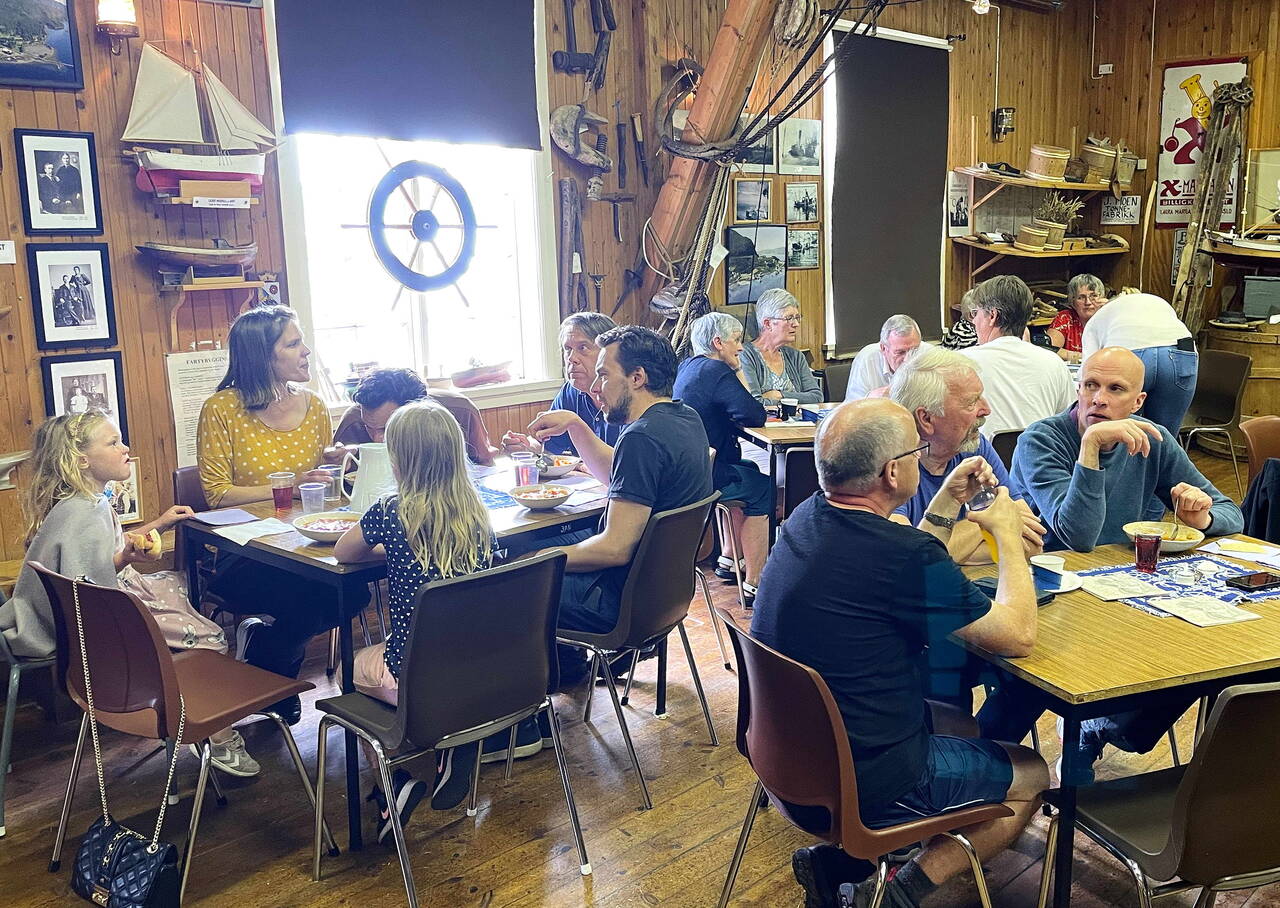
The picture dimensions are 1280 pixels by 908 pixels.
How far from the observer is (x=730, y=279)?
662cm

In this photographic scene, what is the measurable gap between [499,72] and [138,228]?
6.58ft

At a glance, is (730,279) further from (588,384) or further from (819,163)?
(588,384)

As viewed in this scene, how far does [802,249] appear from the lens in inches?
279

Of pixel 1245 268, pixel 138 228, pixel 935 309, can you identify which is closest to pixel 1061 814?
pixel 138 228

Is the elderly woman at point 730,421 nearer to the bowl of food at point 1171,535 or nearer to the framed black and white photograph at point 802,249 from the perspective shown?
the bowl of food at point 1171,535

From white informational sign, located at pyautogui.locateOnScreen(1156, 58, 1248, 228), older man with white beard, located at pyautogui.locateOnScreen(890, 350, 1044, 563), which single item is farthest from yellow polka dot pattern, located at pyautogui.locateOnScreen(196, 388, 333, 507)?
white informational sign, located at pyautogui.locateOnScreen(1156, 58, 1248, 228)

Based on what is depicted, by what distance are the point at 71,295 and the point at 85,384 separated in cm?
34

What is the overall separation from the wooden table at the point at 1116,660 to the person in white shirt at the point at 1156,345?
110 inches

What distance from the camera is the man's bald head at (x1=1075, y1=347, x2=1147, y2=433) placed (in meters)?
3.02

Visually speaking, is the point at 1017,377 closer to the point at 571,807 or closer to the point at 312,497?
the point at 571,807

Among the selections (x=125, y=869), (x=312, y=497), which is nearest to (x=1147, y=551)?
(x=312, y=497)

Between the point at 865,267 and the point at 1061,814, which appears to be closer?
the point at 1061,814

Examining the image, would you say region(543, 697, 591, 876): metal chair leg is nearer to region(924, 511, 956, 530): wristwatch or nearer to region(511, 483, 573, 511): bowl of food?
region(511, 483, 573, 511): bowl of food

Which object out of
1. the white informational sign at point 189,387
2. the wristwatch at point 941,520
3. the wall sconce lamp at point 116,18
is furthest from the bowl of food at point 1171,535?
the wall sconce lamp at point 116,18
